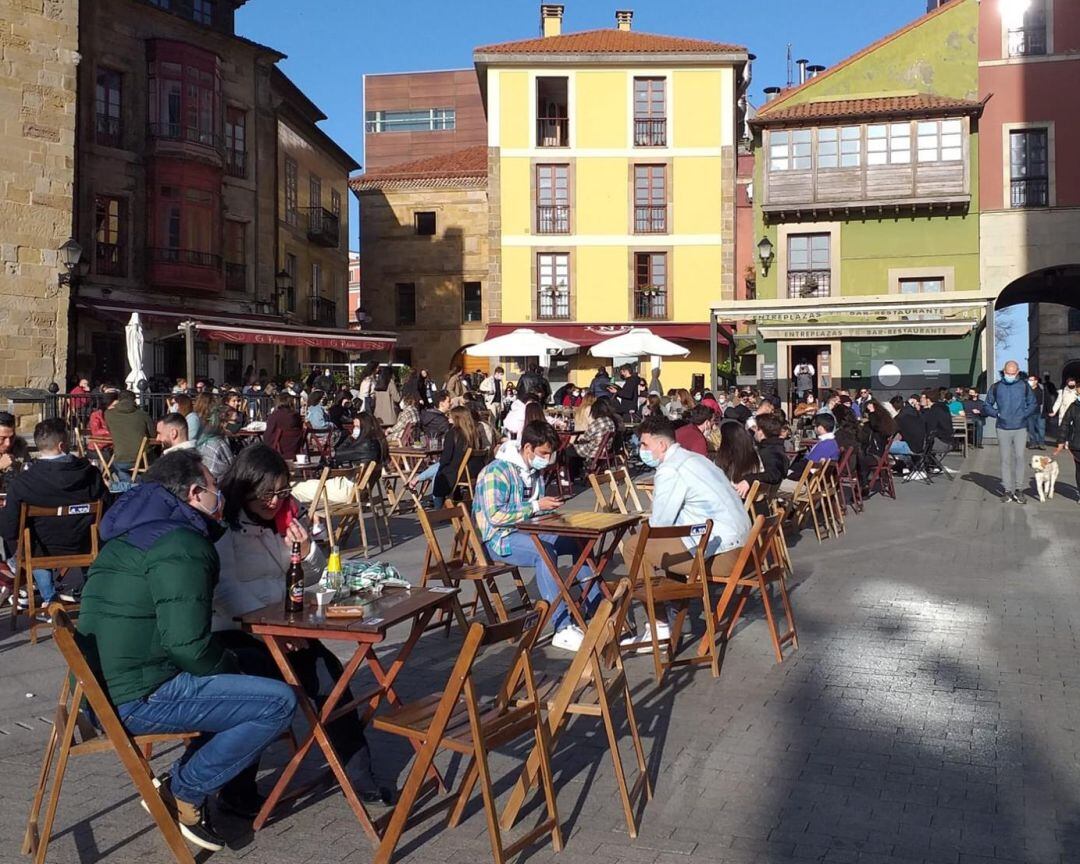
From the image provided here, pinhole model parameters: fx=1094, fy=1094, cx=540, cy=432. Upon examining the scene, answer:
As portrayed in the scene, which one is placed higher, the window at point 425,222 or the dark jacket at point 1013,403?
the window at point 425,222

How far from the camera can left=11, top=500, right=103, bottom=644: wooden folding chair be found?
6.81m

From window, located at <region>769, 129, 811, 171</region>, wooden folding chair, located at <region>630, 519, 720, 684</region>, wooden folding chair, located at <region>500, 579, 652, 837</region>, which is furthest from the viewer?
window, located at <region>769, 129, 811, 171</region>

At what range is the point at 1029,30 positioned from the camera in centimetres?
2820

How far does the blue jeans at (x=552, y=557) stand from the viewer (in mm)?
6688

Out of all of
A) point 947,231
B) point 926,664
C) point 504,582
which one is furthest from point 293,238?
point 926,664

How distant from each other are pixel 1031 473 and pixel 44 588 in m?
15.5

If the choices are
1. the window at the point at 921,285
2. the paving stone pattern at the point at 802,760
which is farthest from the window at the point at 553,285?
the paving stone pattern at the point at 802,760

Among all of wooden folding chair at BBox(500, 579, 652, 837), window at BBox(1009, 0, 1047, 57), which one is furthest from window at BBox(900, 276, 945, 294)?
wooden folding chair at BBox(500, 579, 652, 837)

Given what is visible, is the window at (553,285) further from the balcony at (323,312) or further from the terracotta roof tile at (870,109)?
the balcony at (323,312)

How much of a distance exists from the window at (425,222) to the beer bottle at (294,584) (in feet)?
123

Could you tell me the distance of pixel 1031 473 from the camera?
17.8 meters

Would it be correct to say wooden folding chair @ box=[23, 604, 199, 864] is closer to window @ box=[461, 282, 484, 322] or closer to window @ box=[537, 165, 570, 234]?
window @ box=[537, 165, 570, 234]

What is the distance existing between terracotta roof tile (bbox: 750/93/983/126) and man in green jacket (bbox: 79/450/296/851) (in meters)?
27.2

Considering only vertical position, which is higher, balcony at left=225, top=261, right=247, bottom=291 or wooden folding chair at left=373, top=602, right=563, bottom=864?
balcony at left=225, top=261, right=247, bottom=291
